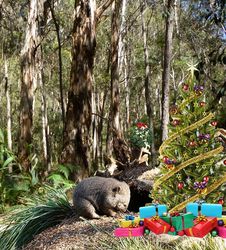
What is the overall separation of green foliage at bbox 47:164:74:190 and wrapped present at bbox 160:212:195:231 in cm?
507

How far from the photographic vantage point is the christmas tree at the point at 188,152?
468 centimetres

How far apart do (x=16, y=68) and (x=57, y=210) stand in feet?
97.0

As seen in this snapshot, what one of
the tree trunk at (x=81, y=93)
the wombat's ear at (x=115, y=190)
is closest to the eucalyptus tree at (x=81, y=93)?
the tree trunk at (x=81, y=93)

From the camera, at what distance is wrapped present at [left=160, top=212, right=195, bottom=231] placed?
10.1 ft

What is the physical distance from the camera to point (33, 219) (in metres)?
6.20

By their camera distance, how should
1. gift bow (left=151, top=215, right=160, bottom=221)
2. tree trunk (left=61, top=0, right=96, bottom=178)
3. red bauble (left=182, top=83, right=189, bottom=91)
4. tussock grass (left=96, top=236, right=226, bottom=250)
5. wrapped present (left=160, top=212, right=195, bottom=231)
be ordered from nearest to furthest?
wrapped present (left=160, top=212, right=195, bottom=231), gift bow (left=151, top=215, right=160, bottom=221), tussock grass (left=96, top=236, right=226, bottom=250), red bauble (left=182, top=83, right=189, bottom=91), tree trunk (left=61, top=0, right=96, bottom=178)

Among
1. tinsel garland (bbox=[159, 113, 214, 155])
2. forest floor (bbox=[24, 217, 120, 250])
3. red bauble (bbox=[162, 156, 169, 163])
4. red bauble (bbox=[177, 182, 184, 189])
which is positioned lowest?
forest floor (bbox=[24, 217, 120, 250])

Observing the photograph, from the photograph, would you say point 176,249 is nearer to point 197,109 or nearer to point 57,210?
point 197,109

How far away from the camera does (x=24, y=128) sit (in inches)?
547

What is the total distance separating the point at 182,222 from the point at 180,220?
0.02 meters

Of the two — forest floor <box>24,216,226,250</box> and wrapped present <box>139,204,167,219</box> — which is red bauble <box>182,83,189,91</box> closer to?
forest floor <box>24,216,226,250</box>

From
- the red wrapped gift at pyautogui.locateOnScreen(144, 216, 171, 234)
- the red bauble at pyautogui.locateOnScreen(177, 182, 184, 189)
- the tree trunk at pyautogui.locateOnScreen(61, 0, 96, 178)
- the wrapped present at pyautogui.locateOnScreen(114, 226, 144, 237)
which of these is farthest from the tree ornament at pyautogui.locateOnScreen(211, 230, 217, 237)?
the tree trunk at pyautogui.locateOnScreen(61, 0, 96, 178)

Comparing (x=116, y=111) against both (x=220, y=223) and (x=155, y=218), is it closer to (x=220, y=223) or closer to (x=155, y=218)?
(x=155, y=218)

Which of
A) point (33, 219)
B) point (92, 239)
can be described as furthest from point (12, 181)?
point (92, 239)
